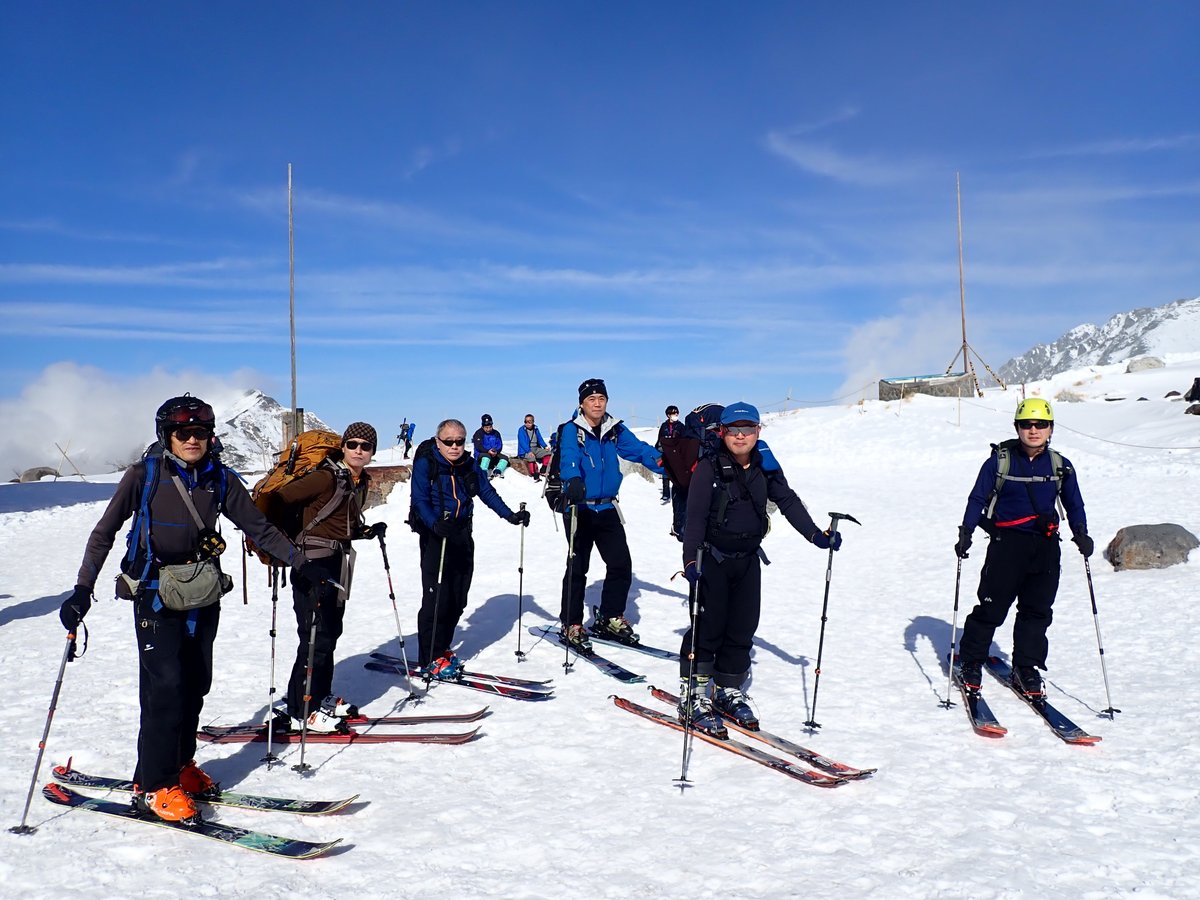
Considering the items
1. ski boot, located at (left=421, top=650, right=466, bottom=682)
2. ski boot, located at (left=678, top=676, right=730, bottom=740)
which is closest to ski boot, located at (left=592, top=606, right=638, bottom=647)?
ski boot, located at (left=421, top=650, right=466, bottom=682)

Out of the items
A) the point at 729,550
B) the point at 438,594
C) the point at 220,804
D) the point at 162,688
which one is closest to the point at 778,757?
the point at 729,550

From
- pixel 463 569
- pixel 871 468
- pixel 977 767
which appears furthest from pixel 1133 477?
pixel 463 569

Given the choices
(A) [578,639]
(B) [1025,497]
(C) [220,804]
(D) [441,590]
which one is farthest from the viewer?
(A) [578,639]

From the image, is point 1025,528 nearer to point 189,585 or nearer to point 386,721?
point 386,721

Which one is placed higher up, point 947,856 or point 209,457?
point 209,457

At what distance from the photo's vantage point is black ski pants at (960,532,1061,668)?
6637mm

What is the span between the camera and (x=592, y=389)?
8.34 meters

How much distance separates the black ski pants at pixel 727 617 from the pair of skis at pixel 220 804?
2786mm

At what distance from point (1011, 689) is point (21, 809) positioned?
7.61 meters

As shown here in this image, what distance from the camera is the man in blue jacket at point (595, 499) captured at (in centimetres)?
834

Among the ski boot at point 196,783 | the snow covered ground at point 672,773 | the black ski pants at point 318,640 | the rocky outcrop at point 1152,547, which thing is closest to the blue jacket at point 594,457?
the snow covered ground at point 672,773

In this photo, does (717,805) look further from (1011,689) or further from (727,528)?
(1011,689)

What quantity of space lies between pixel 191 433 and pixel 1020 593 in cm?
654

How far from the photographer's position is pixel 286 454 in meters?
6.23
